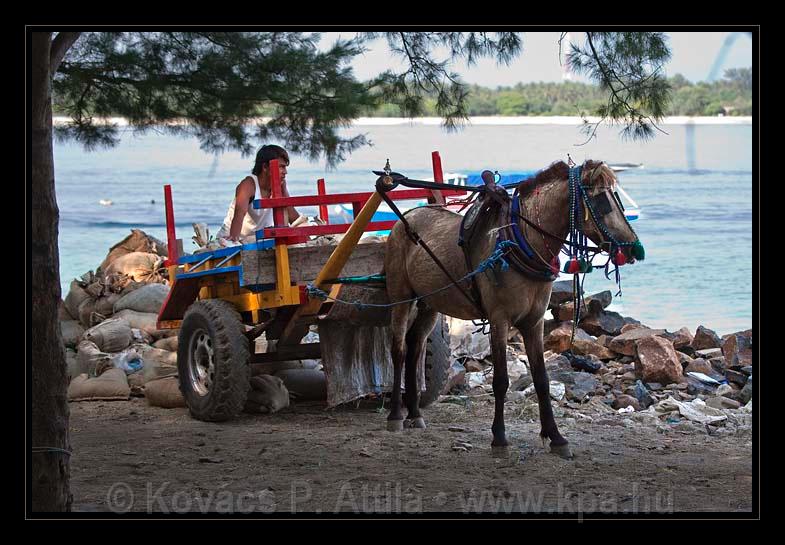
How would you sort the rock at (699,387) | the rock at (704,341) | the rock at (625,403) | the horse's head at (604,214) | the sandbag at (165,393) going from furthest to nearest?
the rock at (704,341), the rock at (699,387), the sandbag at (165,393), the rock at (625,403), the horse's head at (604,214)

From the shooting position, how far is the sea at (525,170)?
2119cm

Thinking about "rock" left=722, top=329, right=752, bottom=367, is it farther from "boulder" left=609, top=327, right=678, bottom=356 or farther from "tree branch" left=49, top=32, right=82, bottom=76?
"tree branch" left=49, top=32, right=82, bottom=76

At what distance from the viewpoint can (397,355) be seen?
836 centimetres

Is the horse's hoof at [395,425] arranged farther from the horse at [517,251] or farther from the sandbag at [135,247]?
the sandbag at [135,247]

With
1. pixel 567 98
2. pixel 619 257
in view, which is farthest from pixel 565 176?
pixel 567 98

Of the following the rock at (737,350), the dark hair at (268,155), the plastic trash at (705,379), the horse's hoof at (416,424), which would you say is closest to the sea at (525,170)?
the rock at (737,350)

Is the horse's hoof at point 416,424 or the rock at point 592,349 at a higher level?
the rock at point 592,349

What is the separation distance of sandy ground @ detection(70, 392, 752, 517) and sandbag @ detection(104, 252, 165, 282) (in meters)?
3.29

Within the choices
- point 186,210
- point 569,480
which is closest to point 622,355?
point 569,480

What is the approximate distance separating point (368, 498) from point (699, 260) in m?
20.9

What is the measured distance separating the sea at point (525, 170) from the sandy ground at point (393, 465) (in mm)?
3095

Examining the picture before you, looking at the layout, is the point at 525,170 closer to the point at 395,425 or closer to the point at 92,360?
the point at 92,360

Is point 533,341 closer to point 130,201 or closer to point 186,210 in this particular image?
point 186,210

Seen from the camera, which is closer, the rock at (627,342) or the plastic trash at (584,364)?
the plastic trash at (584,364)
